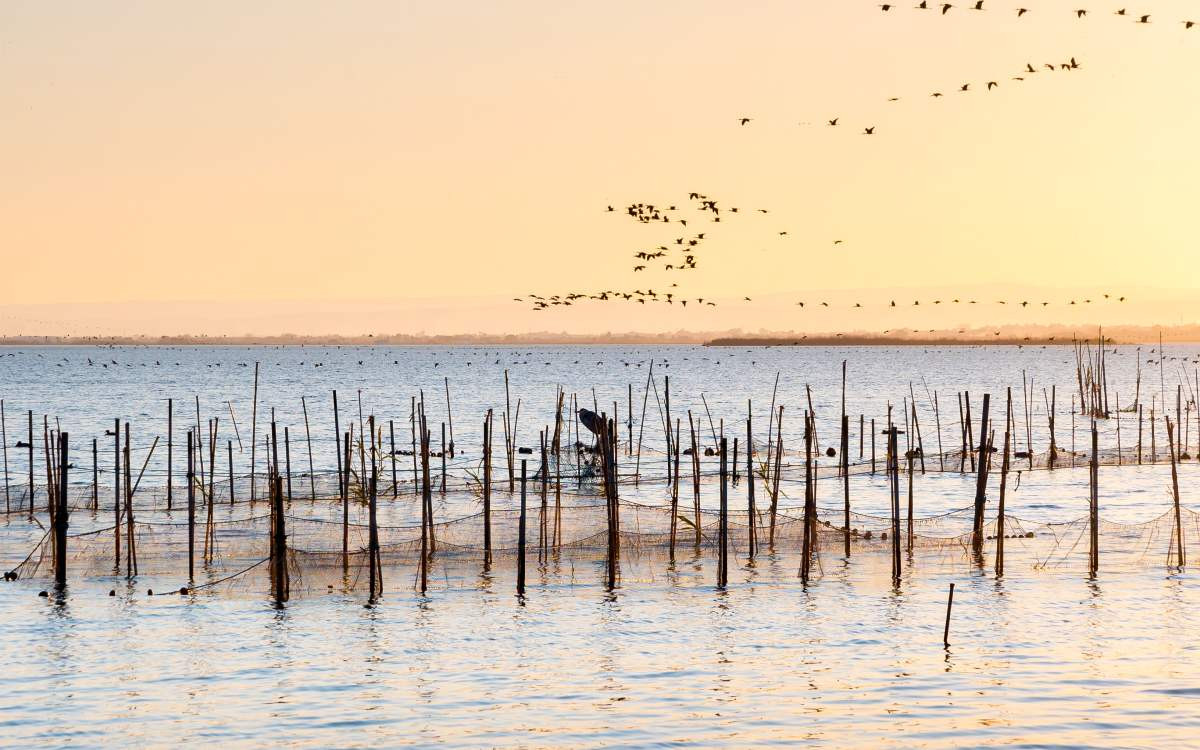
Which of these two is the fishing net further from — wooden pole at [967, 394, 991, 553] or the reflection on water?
the reflection on water

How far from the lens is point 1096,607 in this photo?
1800 centimetres

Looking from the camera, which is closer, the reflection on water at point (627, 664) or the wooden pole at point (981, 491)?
the reflection on water at point (627, 664)

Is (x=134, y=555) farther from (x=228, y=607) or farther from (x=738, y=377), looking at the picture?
(x=738, y=377)

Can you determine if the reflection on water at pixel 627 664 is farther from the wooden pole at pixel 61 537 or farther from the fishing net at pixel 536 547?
the fishing net at pixel 536 547

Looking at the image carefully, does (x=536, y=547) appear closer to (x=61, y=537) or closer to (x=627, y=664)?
(x=627, y=664)

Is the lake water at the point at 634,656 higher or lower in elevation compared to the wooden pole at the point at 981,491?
lower

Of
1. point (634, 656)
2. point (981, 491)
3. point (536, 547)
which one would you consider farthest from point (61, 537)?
point (981, 491)

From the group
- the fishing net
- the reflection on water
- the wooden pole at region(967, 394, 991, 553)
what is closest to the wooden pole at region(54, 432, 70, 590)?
the reflection on water

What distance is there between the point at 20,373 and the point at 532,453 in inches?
4503

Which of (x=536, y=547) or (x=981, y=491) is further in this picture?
(x=536, y=547)

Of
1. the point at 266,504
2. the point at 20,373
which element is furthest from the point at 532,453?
the point at 20,373

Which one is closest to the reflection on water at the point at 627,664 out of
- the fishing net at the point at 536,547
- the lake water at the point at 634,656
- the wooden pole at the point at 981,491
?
the lake water at the point at 634,656

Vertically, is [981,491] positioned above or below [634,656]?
above

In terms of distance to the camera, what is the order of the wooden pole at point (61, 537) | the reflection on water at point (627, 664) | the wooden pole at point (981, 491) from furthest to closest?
the wooden pole at point (981, 491) → the wooden pole at point (61, 537) → the reflection on water at point (627, 664)
